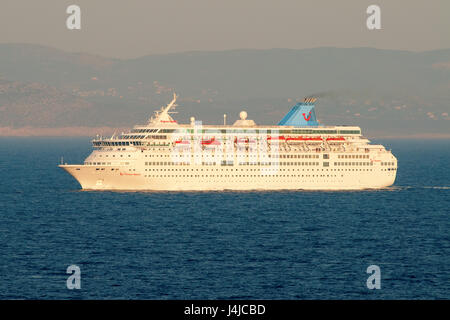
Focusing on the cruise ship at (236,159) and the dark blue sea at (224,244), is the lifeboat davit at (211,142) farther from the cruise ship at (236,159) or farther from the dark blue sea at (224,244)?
the dark blue sea at (224,244)

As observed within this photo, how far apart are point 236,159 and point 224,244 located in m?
31.4

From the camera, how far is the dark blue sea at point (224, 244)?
46375 mm

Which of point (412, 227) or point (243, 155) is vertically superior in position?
point (243, 155)

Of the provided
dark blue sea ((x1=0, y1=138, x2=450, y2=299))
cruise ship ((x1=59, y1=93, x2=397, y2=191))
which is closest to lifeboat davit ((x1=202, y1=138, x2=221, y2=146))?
cruise ship ((x1=59, y1=93, x2=397, y2=191))

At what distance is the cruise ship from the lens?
289ft

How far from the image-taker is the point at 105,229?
2591 inches

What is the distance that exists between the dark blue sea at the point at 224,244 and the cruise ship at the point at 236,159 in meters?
1.62

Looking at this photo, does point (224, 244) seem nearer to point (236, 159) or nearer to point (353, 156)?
point (236, 159)

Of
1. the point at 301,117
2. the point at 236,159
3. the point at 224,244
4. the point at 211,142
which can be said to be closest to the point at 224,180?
the point at 236,159

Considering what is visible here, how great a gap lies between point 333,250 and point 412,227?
1413 cm

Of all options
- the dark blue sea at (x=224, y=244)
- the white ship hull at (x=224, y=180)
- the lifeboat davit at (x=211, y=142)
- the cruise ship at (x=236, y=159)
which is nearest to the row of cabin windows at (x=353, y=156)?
the cruise ship at (x=236, y=159)

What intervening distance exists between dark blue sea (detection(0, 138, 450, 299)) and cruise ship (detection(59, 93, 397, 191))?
1620 mm
